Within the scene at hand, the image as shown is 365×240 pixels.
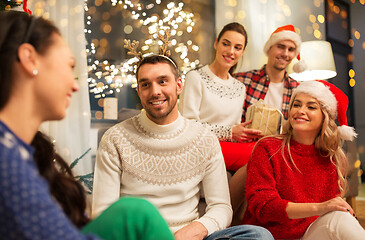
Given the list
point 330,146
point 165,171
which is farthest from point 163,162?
point 330,146

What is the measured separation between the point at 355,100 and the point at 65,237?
14.7 feet

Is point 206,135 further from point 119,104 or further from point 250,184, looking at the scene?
point 119,104

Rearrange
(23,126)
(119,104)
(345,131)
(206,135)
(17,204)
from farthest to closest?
(119,104), (345,131), (206,135), (23,126), (17,204)

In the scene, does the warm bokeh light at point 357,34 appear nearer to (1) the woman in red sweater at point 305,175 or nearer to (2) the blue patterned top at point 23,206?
(1) the woman in red sweater at point 305,175

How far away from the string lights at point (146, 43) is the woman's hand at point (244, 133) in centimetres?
185

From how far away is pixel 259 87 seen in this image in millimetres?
2414

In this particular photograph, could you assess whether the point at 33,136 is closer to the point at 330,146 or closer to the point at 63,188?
the point at 63,188

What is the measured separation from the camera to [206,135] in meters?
1.54

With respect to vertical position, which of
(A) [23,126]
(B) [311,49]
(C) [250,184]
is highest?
(B) [311,49]

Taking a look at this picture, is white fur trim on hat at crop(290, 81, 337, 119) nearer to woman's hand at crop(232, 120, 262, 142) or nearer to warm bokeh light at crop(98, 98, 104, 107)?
woman's hand at crop(232, 120, 262, 142)

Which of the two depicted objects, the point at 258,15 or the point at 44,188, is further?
the point at 258,15

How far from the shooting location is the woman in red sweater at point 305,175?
1408 millimetres

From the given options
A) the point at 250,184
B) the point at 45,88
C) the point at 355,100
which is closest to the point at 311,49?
the point at 355,100

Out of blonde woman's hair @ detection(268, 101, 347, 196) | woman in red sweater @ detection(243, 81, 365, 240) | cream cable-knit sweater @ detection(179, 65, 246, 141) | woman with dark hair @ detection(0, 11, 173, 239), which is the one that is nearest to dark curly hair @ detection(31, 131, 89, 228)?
woman with dark hair @ detection(0, 11, 173, 239)
